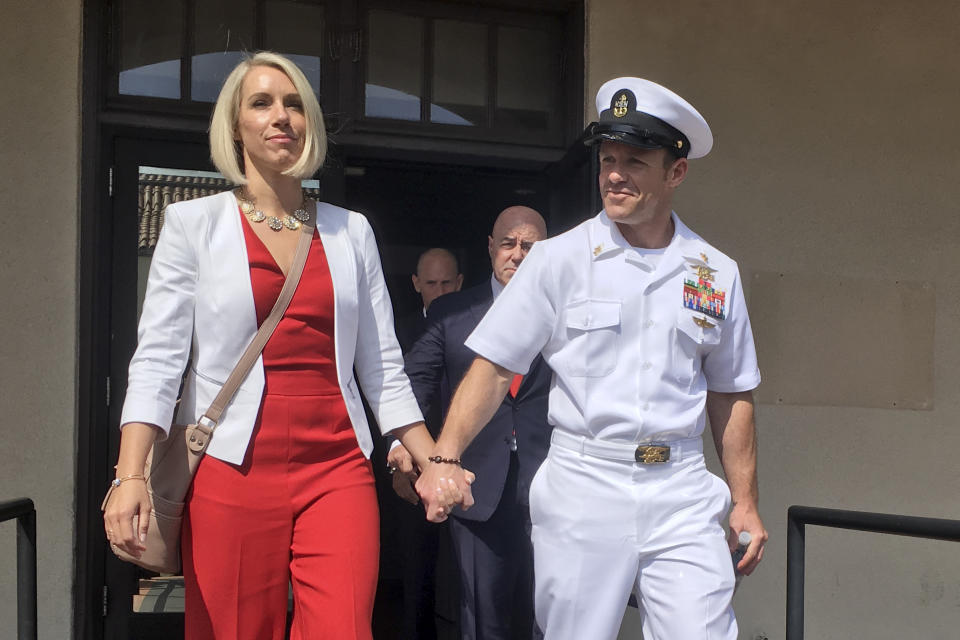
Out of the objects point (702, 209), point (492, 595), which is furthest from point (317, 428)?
point (702, 209)

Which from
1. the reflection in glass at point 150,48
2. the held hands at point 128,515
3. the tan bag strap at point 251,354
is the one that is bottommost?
the held hands at point 128,515

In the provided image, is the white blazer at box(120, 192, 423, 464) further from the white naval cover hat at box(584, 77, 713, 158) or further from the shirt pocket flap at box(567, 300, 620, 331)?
the white naval cover hat at box(584, 77, 713, 158)

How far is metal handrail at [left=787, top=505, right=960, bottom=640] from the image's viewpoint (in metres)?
2.76

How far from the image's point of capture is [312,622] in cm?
238

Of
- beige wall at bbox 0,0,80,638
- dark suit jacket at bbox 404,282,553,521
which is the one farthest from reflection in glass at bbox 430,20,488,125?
beige wall at bbox 0,0,80,638

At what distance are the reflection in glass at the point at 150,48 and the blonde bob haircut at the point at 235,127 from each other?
80.3 inches

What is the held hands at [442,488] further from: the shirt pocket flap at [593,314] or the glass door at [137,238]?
Result: the glass door at [137,238]

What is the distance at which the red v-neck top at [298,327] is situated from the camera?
2.46m

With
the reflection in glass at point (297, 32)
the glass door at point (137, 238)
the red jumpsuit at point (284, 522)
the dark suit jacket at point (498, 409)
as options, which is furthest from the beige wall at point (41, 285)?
the red jumpsuit at point (284, 522)

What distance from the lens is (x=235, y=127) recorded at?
8.75 feet

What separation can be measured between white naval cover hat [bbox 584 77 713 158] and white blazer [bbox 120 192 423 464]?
796mm

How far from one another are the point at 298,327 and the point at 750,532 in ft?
4.38

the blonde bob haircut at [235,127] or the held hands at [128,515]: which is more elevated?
the blonde bob haircut at [235,127]

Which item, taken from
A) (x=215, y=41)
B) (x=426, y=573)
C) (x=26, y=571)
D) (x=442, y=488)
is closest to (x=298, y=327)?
(x=442, y=488)
